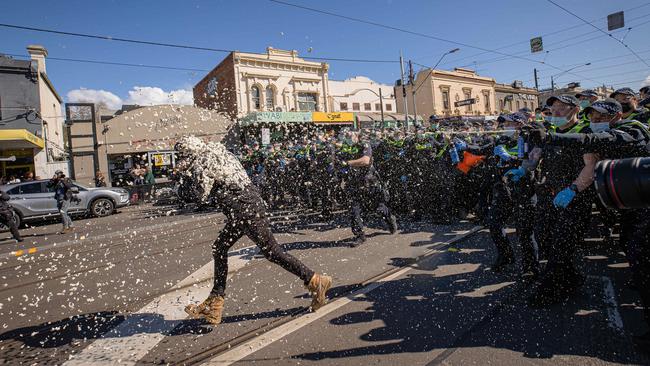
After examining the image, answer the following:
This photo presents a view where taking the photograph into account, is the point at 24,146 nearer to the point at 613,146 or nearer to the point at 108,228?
the point at 108,228

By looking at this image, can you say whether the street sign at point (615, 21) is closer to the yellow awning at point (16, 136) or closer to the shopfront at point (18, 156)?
the yellow awning at point (16, 136)

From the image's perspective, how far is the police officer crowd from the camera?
10.1 feet

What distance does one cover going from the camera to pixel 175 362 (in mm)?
2811

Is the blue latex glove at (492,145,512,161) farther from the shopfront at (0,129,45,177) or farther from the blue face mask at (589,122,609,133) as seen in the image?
the shopfront at (0,129,45,177)

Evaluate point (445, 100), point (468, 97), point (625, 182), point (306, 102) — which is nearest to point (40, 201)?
point (625, 182)

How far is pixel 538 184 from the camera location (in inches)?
156

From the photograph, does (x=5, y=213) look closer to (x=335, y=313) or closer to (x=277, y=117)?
(x=335, y=313)

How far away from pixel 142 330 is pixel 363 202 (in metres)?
4.12

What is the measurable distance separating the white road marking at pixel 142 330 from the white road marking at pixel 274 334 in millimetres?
738

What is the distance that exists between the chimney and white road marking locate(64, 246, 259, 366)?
86.0 feet

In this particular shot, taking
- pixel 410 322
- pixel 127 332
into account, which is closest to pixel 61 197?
pixel 127 332

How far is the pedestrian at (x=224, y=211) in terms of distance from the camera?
339 centimetres

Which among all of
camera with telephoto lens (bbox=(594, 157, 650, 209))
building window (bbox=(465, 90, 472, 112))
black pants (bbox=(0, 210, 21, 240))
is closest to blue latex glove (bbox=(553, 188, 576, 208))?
camera with telephoto lens (bbox=(594, 157, 650, 209))

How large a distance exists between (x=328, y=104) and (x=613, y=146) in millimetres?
28157
